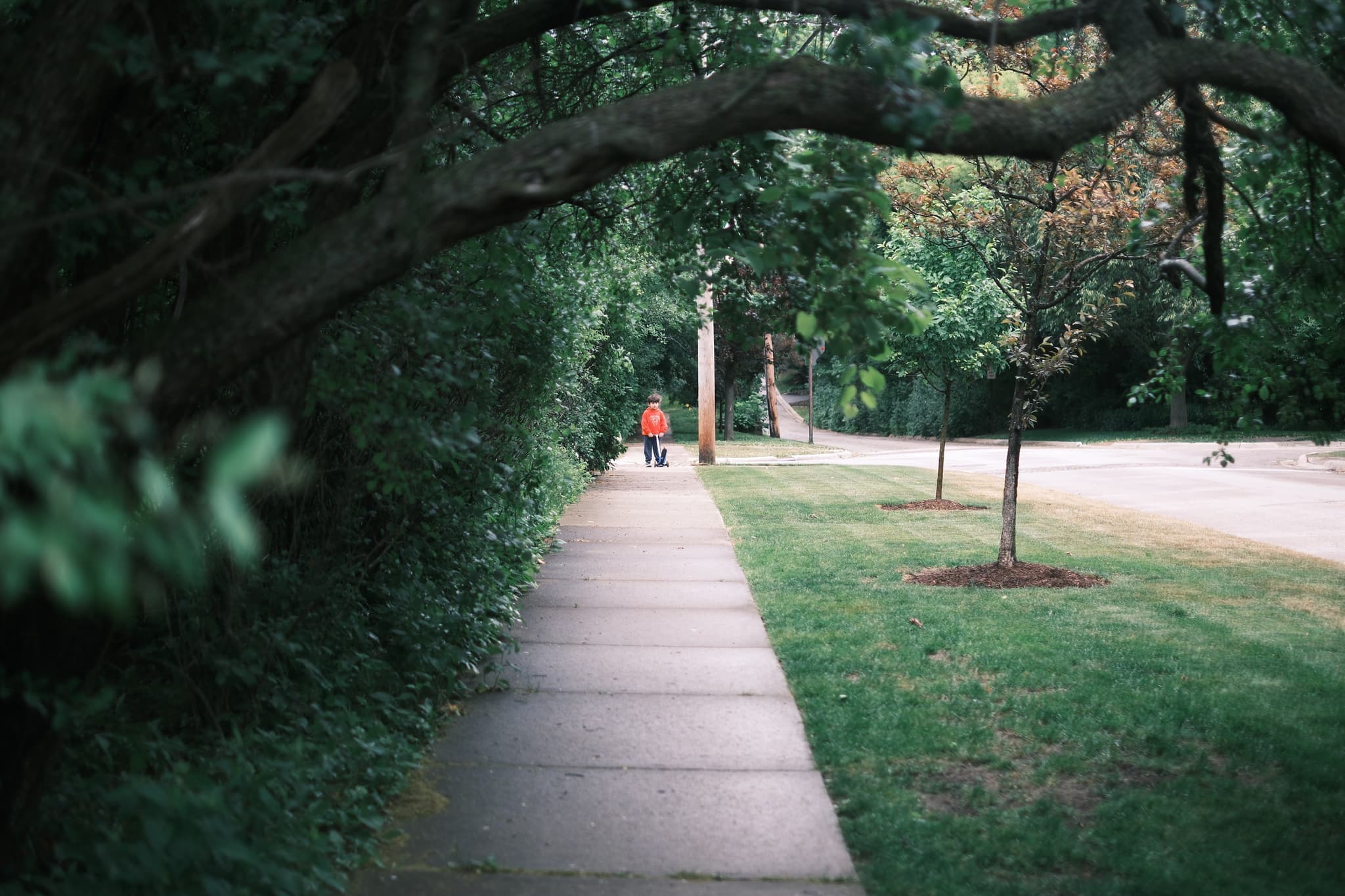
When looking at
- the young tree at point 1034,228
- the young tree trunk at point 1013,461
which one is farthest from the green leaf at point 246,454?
the young tree trunk at point 1013,461

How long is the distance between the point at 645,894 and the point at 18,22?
11.8 feet

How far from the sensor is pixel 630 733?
6207mm

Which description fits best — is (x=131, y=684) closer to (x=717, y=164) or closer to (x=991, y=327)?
(x=717, y=164)

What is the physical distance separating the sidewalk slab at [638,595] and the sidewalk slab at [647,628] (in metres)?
0.14

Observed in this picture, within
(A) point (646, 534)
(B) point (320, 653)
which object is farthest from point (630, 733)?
(A) point (646, 534)

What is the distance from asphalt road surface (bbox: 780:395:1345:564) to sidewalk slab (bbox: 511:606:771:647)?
22.6ft

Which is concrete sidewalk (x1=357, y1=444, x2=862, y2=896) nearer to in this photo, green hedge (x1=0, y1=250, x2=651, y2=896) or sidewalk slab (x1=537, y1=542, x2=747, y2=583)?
green hedge (x1=0, y1=250, x2=651, y2=896)

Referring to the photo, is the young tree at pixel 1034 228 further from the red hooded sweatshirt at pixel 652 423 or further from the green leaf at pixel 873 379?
the red hooded sweatshirt at pixel 652 423

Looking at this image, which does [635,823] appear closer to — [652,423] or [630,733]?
[630,733]

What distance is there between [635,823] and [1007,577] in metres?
6.70

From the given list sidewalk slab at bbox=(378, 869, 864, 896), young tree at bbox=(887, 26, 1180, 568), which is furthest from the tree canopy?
young tree at bbox=(887, 26, 1180, 568)

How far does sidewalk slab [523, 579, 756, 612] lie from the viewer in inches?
379

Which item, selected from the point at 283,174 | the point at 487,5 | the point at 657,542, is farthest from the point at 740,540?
the point at 283,174

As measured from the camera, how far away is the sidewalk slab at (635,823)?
14.9 feet
